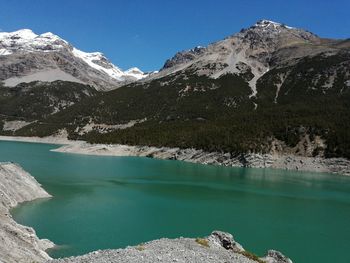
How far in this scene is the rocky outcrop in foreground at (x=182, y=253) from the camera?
22594mm

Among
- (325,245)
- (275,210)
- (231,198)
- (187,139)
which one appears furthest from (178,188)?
(187,139)

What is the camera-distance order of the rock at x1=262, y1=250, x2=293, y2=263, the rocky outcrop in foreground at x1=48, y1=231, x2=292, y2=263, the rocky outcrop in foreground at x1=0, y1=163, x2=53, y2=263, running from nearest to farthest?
the rocky outcrop in foreground at x1=48, y1=231, x2=292, y2=263, the rocky outcrop in foreground at x1=0, y1=163, x2=53, y2=263, the rock at x1=262, y1=250, x2=293, y2=263

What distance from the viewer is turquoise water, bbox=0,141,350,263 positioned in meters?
40.4

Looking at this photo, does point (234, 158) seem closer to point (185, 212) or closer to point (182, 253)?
point (185, 212)

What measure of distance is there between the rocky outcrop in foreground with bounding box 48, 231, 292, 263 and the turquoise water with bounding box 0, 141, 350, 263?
8.59 metres

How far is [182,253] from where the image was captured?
81.1 feet

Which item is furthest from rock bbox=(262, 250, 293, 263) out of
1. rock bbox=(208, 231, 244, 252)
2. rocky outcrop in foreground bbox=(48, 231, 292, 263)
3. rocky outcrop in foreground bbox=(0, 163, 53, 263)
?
rocky outcrop in foreground bbox=(0, 163, 53, 263)

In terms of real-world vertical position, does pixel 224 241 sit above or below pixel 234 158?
below

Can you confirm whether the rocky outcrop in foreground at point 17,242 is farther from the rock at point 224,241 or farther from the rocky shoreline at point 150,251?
the rock at point 224,241

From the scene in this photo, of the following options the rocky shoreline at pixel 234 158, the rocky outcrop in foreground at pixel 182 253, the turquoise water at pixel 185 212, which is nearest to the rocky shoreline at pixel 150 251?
the rocky outcrop in foreground at pixel 182 253

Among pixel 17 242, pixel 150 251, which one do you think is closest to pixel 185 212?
pixel 17 242

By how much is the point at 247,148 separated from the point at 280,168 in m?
11.1

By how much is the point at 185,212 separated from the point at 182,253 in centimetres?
3002

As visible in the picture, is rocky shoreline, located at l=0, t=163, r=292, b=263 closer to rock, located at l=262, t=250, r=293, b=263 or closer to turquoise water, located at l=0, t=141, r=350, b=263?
rock, located at l=262, t=250, r=293, b=263
